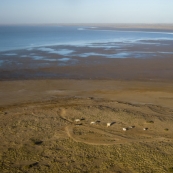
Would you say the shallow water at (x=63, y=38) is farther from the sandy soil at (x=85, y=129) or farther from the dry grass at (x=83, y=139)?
the dry grass at (x=83, y=139)

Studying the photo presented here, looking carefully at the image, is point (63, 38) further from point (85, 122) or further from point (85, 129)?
point (85, 129)

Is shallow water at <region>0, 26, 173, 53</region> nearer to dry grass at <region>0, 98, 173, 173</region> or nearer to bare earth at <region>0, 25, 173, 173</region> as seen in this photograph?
bare earth at <region>0, 25, 173, 173</region>

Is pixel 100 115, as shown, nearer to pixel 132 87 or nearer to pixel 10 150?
pixel 10 150

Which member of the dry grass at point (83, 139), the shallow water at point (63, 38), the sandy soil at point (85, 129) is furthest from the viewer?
the shallow water at point (63, 38)

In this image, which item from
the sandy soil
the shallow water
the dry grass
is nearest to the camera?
the dry grass

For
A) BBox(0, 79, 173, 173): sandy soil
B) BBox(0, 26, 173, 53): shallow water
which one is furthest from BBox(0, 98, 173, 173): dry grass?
BBox(0, 26, 173, 53): shallow water

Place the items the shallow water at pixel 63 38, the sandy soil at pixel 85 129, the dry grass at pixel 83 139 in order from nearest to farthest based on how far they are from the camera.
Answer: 1. the dry grass at pixel 83 139
2. the sandy soil at pixel 85 129
3. the shallow water at pixel 63 38

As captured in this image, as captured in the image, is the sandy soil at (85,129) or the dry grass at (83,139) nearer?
the dry grass at (83,139)

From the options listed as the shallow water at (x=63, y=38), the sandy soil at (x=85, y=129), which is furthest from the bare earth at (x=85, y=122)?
the shallow water at (x=63, y=38)
